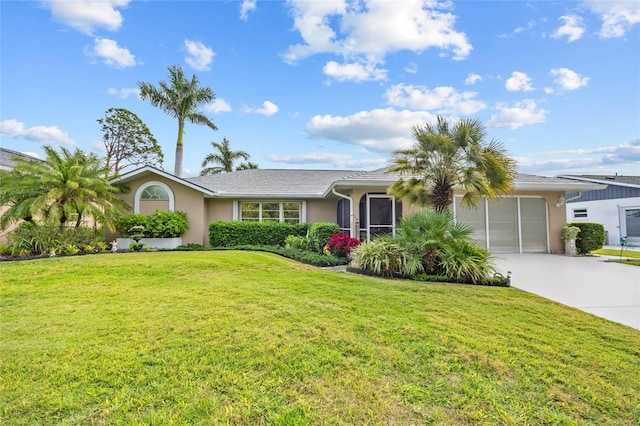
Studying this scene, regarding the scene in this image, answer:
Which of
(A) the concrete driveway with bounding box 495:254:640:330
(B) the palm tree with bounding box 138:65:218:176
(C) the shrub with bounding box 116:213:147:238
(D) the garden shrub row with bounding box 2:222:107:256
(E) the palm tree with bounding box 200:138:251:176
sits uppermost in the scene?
→ (B) the palm tree with bounding box 138:65:218:176

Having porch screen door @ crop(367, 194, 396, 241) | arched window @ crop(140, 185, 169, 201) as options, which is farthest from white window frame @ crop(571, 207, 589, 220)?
arched window @ crop(140, 185, 169, 201)

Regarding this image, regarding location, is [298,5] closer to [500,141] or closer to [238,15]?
[238,15]

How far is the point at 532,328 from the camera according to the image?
4.14 m

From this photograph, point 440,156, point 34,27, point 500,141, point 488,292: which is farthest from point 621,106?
point 34,27

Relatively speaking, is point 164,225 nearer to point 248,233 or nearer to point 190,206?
point 190,206

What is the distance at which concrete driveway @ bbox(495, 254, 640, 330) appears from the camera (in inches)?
207

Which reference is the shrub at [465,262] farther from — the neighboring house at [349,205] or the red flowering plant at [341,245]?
the neighboring house at [349,205]

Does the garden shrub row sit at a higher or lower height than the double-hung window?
lower

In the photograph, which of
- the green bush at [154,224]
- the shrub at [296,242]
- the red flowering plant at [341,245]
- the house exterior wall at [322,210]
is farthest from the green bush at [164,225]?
the red flowering plant at [341,245]

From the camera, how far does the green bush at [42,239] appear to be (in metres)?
10.1

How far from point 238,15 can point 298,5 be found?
2.50 metres

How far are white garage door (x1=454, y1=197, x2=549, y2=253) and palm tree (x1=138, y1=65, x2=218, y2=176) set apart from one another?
1941 centimetres

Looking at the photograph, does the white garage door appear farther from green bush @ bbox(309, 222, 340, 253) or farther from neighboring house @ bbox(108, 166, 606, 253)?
green bush @ bbox(309, 222, 340, 253)

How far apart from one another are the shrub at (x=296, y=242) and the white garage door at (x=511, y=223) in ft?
22.4
